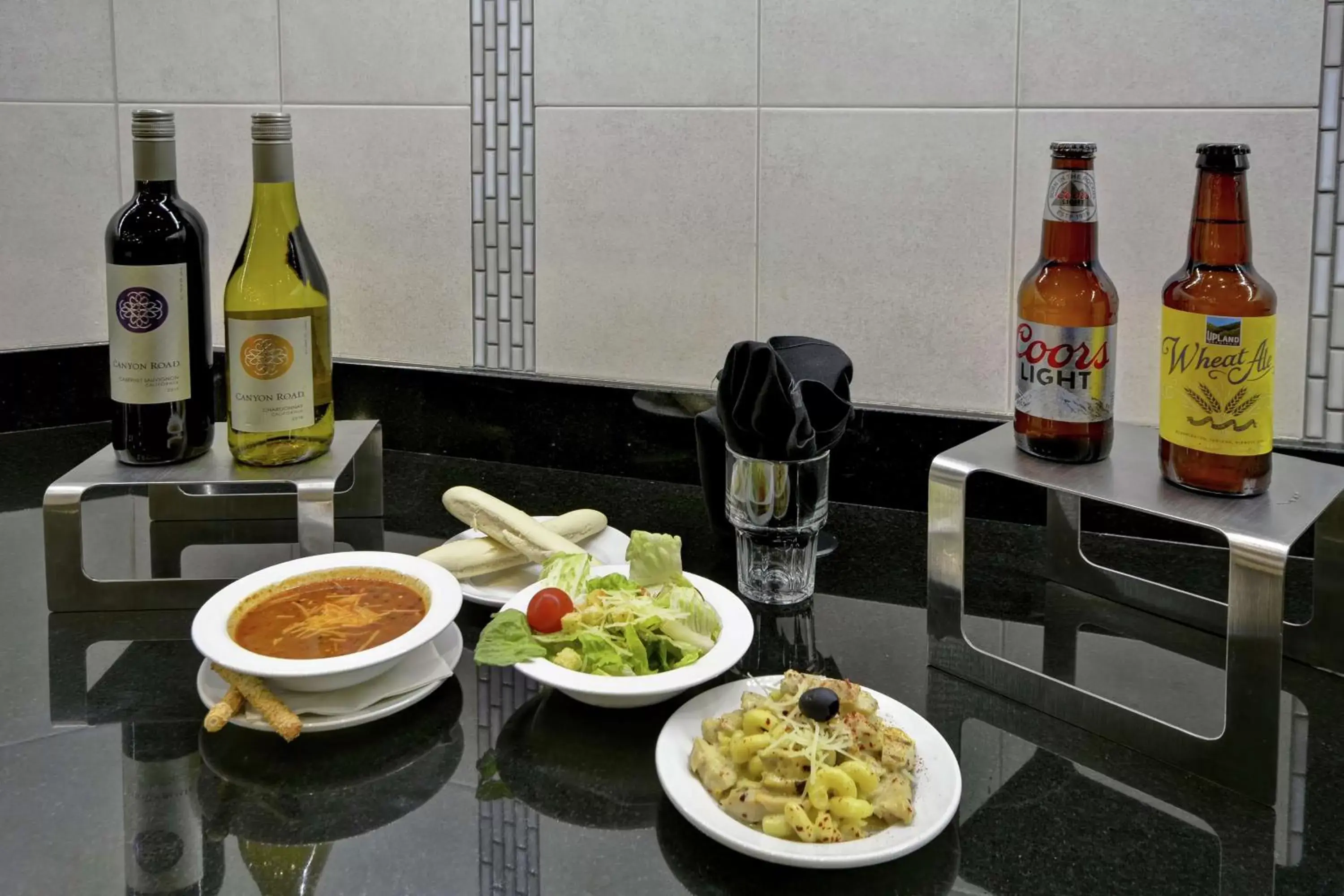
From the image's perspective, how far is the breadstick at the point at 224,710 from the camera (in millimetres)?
809

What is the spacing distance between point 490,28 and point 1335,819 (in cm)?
114

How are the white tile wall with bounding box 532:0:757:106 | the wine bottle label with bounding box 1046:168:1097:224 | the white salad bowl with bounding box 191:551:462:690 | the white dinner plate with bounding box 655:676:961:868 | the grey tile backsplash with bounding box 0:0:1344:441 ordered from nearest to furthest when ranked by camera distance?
1. the white dinner plate with bounding box 655:676:961:868
2. the white salad bowl with bounding box 191:551:462:690
3. the wine bottle label with bounding box 1046:168:1097:224
4. the grey tile backsplash with bounding box 0:0:1344:441
5. the white tile wall with bounding box 532:0:757:106

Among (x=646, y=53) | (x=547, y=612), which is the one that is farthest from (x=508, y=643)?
(x=646, y=53)

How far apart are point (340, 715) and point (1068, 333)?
58cm

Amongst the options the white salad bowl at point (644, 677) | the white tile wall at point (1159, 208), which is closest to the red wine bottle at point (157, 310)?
the white salad bowl at point (644, 677)

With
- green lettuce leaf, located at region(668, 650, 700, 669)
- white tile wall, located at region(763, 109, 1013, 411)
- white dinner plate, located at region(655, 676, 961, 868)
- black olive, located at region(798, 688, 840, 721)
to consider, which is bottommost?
white dinner plate, located at region(655, 676, 961, 868)

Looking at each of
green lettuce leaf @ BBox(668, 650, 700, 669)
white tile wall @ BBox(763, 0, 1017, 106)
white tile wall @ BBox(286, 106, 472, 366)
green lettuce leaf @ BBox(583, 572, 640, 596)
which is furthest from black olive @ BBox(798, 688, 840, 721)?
→ white tile wall @ BBox(286, 106, 472, 366)

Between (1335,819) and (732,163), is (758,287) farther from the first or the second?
(1335,819)

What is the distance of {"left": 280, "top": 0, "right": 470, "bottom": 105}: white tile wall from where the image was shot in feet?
4.68

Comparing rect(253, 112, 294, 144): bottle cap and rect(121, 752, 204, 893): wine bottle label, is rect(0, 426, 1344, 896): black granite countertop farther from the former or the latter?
rect(253, 112, 294, 144): bottle cap

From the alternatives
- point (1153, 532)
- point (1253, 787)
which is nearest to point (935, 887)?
point (1253, 787)

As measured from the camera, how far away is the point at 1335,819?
750 mm

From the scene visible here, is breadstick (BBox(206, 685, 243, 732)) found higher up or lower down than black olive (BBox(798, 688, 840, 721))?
lower down

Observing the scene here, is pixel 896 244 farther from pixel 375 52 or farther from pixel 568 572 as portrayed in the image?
pixel 375 52
